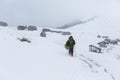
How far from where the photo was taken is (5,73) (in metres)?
12.3

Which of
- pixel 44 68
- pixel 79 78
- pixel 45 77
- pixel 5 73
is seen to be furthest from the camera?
pixel 44 68

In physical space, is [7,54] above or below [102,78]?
above

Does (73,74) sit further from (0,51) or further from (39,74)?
(0,51)

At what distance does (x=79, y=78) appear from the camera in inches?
571

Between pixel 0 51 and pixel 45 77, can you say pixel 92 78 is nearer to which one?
pixel 45 77

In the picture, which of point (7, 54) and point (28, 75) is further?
point (7, 54)

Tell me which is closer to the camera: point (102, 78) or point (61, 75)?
point (61, 75)

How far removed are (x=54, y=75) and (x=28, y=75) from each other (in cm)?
172

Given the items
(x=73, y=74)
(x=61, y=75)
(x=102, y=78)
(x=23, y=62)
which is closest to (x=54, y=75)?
(x=61, y=75)

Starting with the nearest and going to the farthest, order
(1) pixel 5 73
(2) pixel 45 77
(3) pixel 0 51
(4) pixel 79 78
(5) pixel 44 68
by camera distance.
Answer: (1) pixel 5 73 < (2) pixel 45 77 < (4) pixel 79 78 < (5) pixel 44 68 < (3) pixel 0 51

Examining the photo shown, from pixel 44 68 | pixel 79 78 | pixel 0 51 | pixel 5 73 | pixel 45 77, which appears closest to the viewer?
pixel 5 73

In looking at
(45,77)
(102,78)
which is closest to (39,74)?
(45,77)

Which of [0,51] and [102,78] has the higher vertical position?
[0,51]

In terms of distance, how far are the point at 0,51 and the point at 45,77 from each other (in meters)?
4.45
